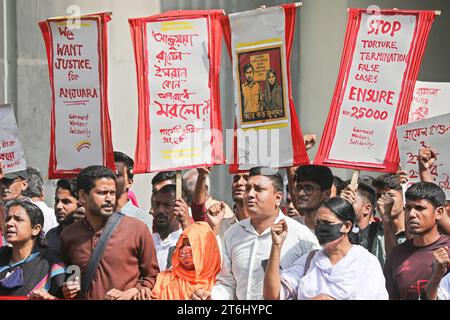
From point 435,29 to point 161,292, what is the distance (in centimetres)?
585

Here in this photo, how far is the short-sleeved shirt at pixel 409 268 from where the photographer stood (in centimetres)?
820

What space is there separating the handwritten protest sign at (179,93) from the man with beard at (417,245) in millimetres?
1626

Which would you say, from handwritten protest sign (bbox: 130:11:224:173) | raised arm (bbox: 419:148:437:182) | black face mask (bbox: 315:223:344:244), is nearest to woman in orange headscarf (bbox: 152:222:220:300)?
black face mask (bbox: 315:223:344:244)

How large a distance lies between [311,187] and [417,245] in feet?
3.75

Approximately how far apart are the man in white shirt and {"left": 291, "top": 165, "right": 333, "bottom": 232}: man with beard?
0.63 metres

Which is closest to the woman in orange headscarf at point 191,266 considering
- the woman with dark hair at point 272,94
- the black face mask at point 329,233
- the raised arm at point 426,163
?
the black face mask at point 329,233

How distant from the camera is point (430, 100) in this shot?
34.3 ft

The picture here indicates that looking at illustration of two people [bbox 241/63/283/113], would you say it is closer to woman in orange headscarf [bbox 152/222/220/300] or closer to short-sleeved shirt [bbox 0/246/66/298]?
woman in orange headscarf [bbox 152/222/220/300]

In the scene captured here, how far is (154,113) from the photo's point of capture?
9.53 m

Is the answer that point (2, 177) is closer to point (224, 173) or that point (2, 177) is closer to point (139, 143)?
point (139, 143)

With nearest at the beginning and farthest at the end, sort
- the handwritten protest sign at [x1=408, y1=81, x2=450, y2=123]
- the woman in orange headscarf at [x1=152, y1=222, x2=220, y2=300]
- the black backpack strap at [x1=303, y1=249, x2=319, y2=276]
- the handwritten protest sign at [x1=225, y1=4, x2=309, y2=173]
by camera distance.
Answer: the black backpack strap at [x1=303, y1=249, x2=319, y2=276] < the woman in orange headscarf at [x1=152, y1=222, x2=220, y2=300] < the handwritten protest sign at [x1=225, y1=4, x2=309, y2=173] < the handwritten protest sign at [x1=408, y1=81, x2=450, y2=123]

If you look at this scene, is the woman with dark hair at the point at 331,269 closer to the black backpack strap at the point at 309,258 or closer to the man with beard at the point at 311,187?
the black backpack strap at the point at 309,258

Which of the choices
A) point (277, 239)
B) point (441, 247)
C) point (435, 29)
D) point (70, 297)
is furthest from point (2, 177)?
point (435, 29)

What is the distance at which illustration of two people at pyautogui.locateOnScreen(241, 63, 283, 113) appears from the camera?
30.9 ft
